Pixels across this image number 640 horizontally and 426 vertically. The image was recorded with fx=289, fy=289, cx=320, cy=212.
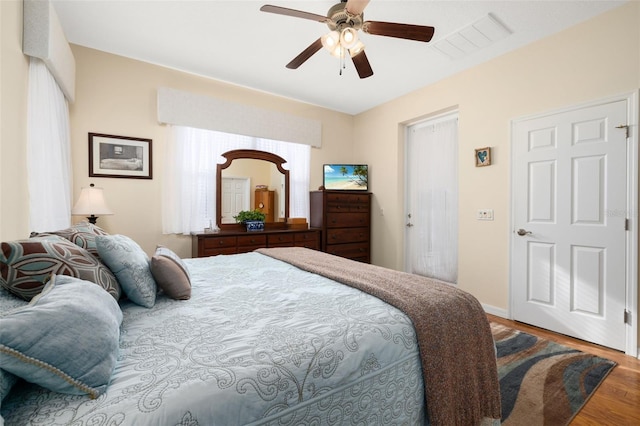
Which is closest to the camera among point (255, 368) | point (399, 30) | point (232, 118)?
point (255, 368)

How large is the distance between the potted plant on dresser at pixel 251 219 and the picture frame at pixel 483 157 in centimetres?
278

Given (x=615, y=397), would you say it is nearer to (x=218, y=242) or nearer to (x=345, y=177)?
(x=218, y=242)

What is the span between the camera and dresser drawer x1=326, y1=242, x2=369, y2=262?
429 cm

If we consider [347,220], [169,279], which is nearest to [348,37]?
[169,279]

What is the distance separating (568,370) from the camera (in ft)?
6.79

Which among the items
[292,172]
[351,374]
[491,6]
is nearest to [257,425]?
[351,374]

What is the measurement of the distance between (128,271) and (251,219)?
2.59 m

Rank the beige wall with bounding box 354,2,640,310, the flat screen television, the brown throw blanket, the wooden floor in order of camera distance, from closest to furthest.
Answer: the brown throw blanket → the wooden floor → the beige wall with bounding box 354,2,640,310 → the flat screen television

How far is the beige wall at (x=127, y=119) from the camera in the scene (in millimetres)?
2988

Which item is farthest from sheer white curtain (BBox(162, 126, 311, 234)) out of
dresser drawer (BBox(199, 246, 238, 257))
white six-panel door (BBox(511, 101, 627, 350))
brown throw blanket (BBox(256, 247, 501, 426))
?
white six-panel door (BBox(511, 101, 627, 350))

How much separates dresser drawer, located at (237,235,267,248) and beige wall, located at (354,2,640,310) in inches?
76.4

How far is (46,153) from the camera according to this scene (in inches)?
90.7

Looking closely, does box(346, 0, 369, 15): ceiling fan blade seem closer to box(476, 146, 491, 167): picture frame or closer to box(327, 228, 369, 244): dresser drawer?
box(476, 146, 491, 167): picture frame

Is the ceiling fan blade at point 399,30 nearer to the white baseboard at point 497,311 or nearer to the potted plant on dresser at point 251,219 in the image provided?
the potted plant on dresser at point 251,219
